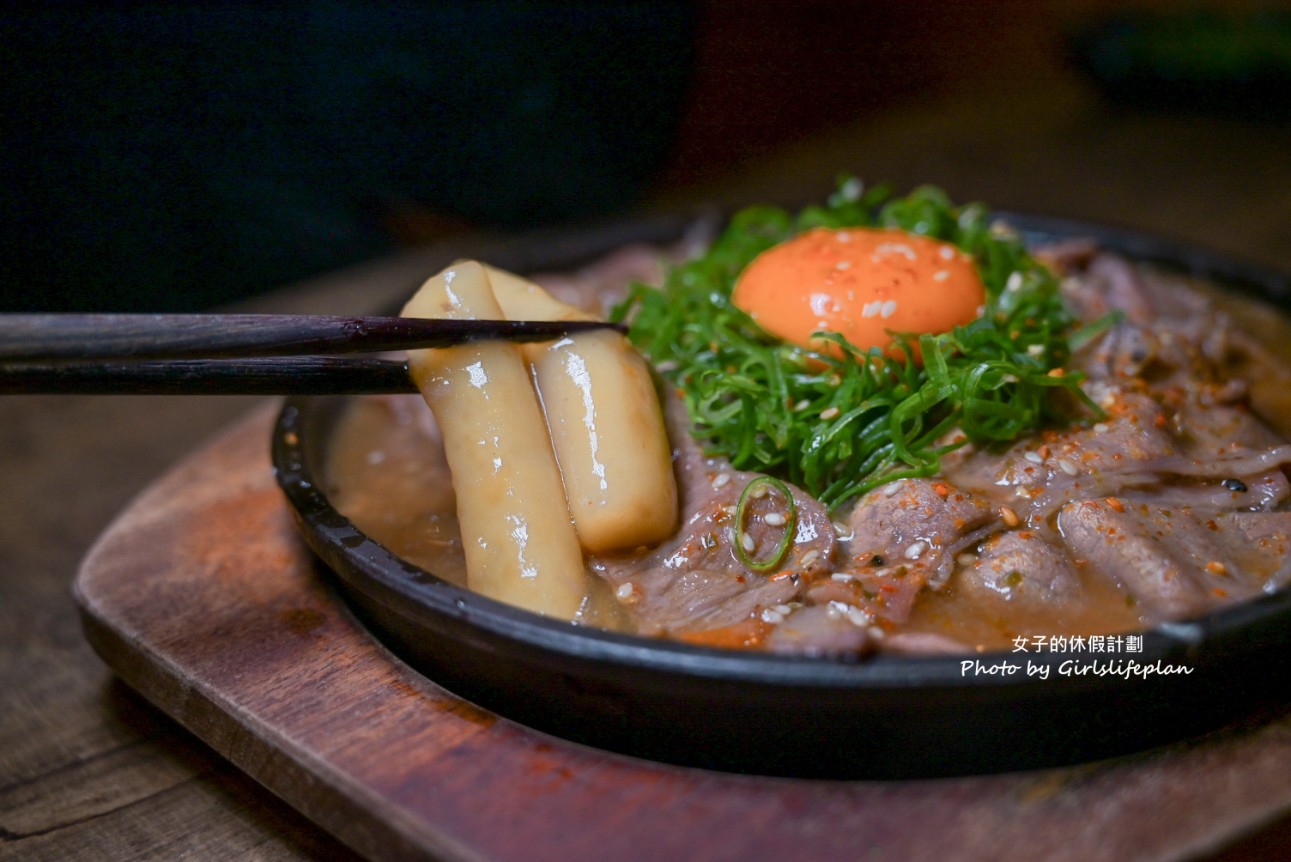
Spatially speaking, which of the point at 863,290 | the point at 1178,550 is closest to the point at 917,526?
the point at 1178,550

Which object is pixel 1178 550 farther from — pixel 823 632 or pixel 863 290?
pixel 863 290

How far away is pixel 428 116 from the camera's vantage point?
5441 millimetres

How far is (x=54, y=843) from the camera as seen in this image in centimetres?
201

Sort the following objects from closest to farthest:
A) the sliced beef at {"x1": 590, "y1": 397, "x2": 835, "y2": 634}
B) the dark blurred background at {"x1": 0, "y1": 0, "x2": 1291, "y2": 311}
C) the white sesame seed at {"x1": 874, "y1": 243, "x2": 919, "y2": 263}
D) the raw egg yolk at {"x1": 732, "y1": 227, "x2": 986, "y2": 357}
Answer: the sliced beef at {"x1": 590, "y1": 397, "x2": 835, "y2": 634} → the raw egg yolk at {"x1": 732, "y1": 227, "x2": 986, "y2": 357} → the white sesame seed at {"x1": 874, "y1": 243, "x2": 919, "y2": 263} → the dark blurred background at {"x1": 0, "y1": 0, "x2": 1291, "y2": 311}

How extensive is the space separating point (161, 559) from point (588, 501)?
1180 mm

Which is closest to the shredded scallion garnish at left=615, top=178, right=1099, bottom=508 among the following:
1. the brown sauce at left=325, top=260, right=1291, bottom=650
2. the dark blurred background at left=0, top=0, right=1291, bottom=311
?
the brown sauce at left=325, top=260, right=1291, bottom=650

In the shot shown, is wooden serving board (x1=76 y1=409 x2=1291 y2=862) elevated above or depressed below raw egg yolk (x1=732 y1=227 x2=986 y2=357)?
below

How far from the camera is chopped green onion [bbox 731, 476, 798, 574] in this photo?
2.07 meters

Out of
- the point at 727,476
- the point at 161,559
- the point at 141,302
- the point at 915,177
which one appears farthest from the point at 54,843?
the point at 915,177

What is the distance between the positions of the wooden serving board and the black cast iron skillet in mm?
37

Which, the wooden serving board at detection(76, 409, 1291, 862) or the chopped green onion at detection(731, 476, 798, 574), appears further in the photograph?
the chopped green onion at detection(731, 476, 798, 574)

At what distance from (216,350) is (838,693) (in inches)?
47.9

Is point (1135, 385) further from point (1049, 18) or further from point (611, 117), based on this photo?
point (1049, 18)

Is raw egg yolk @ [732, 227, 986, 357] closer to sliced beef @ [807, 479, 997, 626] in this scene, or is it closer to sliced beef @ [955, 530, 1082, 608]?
sliced beef @ [807, 479, 997, 626]
